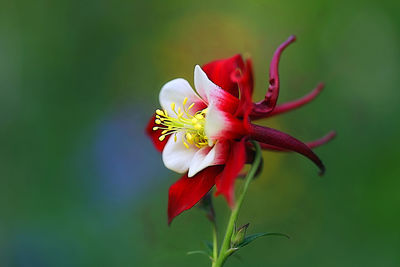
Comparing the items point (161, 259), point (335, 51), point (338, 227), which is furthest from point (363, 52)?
point (161, 259)

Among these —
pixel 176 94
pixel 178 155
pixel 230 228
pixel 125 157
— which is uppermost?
pixel 176 94

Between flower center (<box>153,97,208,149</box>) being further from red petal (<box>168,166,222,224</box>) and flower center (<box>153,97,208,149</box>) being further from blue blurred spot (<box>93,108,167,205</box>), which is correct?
blue blurred spot (<box>93,108,167,205</box>)

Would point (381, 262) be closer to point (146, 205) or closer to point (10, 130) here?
point (146, 205)

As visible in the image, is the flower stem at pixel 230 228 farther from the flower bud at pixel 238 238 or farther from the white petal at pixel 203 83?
the white petal at pixel 203 83

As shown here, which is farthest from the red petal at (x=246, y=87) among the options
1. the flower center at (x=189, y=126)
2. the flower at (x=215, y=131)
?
the flower center at (x=189, y=126)

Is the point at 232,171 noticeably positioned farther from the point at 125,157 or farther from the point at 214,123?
the point at 125,157

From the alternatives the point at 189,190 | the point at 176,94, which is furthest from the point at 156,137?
the point at 189,190
